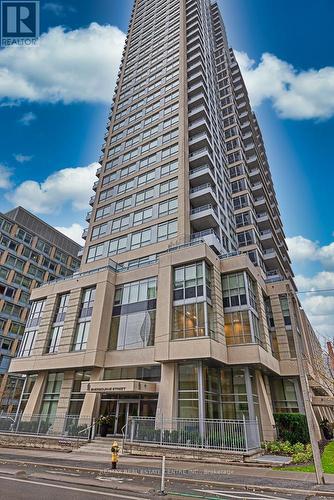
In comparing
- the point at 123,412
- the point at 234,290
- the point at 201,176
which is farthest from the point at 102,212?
the point at 123,412

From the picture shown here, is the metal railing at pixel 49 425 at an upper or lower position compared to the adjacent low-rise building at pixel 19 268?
lower

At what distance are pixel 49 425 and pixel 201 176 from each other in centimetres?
2798

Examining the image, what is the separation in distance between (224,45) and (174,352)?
233ft

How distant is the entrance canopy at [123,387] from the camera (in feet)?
68.4

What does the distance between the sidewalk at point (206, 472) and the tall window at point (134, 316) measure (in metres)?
9.51

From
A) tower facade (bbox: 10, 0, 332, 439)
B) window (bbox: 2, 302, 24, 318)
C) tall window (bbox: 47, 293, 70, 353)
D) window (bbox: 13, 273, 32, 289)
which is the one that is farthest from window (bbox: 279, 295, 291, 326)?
window (bbox: 13, 273, 32, 289)

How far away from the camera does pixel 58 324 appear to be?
29625mm

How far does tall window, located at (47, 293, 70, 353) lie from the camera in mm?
28594

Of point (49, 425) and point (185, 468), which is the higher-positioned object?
point (49, 425)

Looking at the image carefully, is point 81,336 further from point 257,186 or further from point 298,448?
point 257,186

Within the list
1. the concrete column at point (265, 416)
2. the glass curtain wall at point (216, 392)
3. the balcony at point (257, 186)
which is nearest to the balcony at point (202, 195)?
the balcony at point (257, 186)

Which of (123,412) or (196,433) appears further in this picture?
(123,412)

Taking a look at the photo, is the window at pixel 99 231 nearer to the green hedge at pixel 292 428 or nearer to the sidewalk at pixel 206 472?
the sidewalk at pixel 206 472

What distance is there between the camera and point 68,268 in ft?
233
